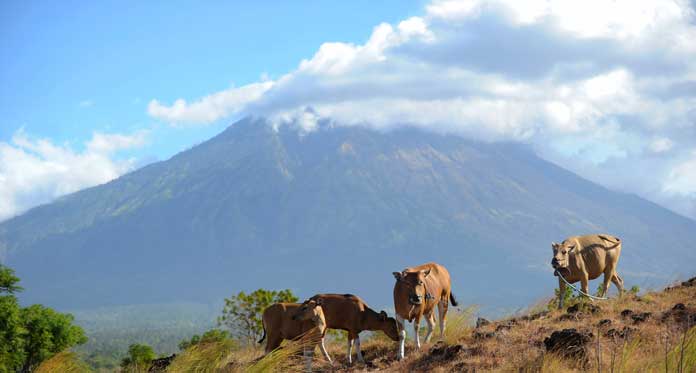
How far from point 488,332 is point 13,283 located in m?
34.2

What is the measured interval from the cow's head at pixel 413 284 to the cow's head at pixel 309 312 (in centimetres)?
185

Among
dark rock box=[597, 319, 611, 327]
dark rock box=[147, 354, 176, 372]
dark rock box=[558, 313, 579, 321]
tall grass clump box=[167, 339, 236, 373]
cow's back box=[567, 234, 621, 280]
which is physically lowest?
dark rock box=[597, 319, 611, 327]

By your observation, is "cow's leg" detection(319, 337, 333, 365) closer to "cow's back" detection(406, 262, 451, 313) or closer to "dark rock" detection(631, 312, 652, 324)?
"cow's back" detection(406, 262, 451, 313)

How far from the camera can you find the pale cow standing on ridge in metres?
19.1

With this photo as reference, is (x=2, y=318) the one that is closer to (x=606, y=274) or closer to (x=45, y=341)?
(x=45, y=341)

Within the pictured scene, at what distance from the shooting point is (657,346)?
12219 millimetres

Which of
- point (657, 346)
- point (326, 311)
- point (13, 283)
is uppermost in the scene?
point (13, 283)

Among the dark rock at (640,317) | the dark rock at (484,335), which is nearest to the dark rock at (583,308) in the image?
the dark rock at (640,317)

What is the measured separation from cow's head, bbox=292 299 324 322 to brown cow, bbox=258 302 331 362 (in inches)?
0.8

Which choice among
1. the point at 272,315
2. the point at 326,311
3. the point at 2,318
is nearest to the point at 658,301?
the point at 326,311


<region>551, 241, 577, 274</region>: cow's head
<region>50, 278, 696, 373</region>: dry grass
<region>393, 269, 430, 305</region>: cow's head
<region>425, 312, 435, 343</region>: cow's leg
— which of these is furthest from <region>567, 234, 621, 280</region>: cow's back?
<region>393, 269, 430, 305</region>: cow's head

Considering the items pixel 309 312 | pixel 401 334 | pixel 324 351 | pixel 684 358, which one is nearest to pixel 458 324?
pixel 401 334

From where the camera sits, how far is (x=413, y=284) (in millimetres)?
16250

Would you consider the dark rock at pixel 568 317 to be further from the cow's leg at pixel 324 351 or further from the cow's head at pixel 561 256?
the cow's leg at pixel 324 351
